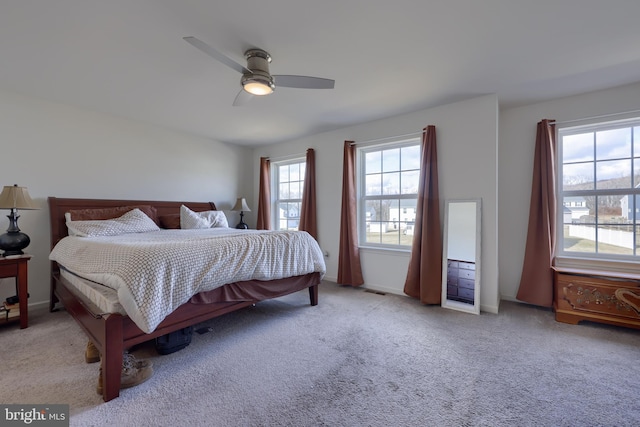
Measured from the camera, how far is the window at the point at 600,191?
277 cm

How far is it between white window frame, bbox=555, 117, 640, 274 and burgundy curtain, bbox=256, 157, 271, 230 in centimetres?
412

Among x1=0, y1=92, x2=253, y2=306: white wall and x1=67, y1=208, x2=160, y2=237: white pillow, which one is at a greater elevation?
x1=0, y1=92, x2=253, y2=306: white wall

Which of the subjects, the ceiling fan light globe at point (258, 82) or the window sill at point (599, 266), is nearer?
the ceiling fan light globe at point (258, 82)

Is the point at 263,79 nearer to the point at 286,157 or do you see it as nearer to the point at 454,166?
the point at 454,166

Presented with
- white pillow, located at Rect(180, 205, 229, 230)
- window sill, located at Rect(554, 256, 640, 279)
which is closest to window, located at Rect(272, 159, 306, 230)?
white pillow, located at Rect(180, 205, 229, 230)

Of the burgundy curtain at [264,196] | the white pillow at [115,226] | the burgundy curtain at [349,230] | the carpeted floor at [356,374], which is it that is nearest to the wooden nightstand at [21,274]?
the carpeted floor at [356,374]

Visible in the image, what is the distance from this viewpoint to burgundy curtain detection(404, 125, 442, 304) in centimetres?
317

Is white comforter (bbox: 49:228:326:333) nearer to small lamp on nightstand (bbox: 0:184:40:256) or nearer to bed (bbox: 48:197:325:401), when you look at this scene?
bed (bbox: 48:197:325:401)

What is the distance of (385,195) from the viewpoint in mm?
3838

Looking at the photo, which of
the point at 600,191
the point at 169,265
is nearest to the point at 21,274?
the point at 169,265

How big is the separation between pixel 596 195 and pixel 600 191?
0.05 metres

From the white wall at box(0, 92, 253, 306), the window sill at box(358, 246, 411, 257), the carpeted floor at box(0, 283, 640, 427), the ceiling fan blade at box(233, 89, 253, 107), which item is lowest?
the carpeted floor at box(0, 283, 640, 427)

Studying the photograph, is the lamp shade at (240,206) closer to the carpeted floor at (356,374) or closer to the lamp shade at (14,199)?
the carpeted floor at (356,374)

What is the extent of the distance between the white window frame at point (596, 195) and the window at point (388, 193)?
5.11ft
